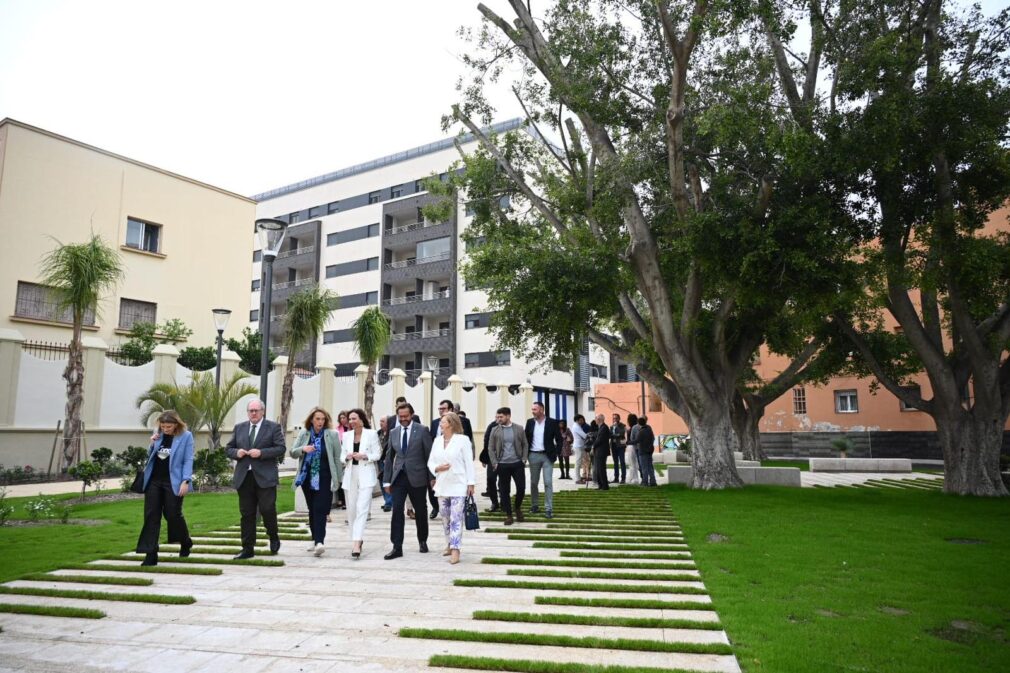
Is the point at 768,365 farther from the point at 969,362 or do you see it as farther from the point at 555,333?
the point at 555,333

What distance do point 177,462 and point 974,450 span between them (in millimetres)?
16785

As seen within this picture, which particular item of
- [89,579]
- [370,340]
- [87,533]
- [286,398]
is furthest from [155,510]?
[370,340]

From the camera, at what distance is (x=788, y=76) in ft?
49.2

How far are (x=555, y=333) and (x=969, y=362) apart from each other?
387 inches

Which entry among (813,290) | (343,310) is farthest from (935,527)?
(343,310)

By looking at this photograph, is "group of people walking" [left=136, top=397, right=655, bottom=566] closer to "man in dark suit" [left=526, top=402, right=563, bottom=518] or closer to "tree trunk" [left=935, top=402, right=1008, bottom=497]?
"man in dark suit" [left=526, top=402, right=563, bottom=518]

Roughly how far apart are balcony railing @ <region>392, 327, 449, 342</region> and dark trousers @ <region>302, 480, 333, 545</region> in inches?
1329

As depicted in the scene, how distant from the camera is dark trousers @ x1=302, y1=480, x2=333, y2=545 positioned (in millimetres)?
8297

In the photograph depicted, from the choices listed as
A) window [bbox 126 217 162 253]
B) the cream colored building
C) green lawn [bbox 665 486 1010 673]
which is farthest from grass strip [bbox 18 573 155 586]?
window [bbox 126 217 162 253]

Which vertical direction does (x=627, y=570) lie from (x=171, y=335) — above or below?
below

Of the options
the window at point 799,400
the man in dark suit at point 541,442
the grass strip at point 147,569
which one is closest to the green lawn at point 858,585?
the man in dark suit at point 541,442

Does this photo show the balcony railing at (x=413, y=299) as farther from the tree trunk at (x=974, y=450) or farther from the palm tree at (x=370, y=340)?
the tree trunk at (x=974, y=450)

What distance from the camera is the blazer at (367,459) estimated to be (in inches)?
330

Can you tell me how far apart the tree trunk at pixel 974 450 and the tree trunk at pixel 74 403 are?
21003 millimetres
